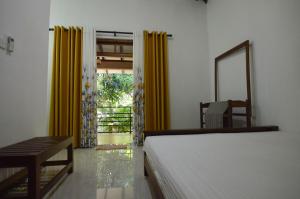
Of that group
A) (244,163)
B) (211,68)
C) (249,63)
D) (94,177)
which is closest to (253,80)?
(249,63)

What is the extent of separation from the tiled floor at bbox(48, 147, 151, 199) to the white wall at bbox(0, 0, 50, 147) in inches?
23.8

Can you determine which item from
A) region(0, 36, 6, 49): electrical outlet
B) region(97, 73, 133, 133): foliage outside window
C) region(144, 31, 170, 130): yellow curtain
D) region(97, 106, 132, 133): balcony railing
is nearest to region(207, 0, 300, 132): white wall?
region(144, 31, 170, 130): yellow curtain

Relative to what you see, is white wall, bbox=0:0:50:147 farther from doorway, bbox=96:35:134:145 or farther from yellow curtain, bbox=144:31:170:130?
doorway, bbox=96:35:134:145

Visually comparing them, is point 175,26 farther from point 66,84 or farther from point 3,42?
point 3,42

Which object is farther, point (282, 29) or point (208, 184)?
point (282, 29)

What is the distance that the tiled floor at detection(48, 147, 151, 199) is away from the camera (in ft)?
4.74

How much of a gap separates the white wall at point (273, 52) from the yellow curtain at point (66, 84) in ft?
8.69

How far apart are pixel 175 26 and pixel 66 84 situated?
2326 mm

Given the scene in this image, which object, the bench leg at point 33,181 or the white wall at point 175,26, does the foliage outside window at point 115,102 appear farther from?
the bench leg at point 33,181

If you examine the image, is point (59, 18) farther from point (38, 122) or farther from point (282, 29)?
Result: point (282, 29)

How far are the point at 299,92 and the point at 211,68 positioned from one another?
6.31 feet

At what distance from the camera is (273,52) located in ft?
7.07

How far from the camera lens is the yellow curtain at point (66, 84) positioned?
318 centimetres

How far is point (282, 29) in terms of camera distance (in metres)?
2.03
